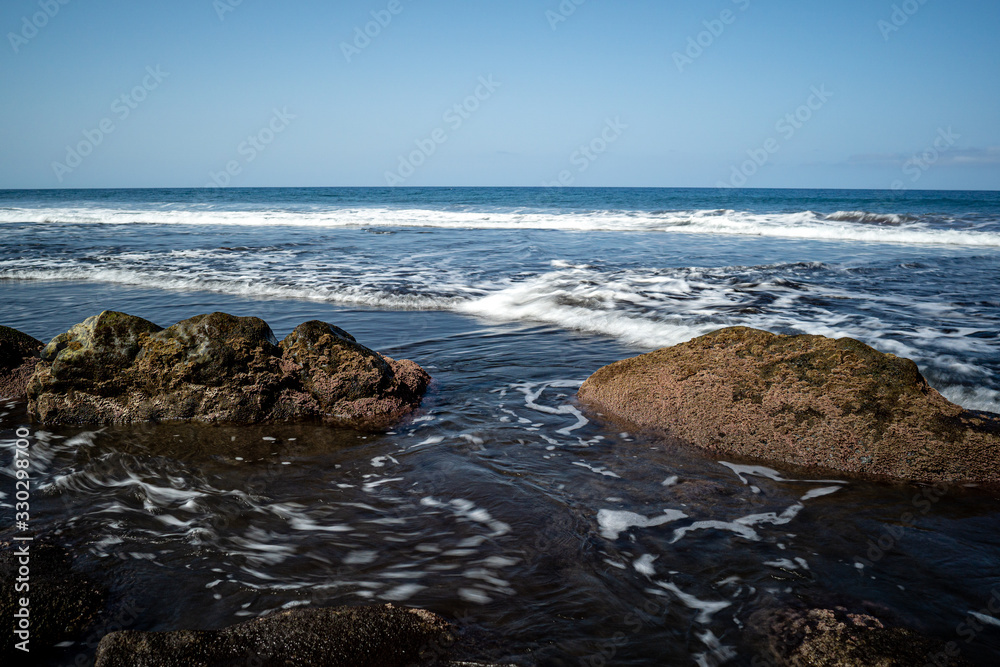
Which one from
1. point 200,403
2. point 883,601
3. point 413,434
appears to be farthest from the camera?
point 200,403

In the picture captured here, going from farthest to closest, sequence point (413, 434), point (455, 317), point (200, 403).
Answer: point (455, 317), point (200, 403), point (413, 434)

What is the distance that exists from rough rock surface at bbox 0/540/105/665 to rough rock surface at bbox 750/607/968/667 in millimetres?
2153

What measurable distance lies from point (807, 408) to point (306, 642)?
2.85m

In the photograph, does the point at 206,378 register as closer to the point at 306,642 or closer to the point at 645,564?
the point at 306,642

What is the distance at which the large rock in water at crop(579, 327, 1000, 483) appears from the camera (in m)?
3.09

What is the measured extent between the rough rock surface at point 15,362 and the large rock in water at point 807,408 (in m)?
4.20

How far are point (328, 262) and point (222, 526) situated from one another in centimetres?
967

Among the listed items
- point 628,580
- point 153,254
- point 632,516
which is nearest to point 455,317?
point 632,516

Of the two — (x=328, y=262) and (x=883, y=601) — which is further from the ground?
(x=328, y=262)

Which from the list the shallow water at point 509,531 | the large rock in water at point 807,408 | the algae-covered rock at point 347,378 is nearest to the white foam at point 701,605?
the shallow water at point 509,531

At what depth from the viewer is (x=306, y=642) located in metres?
1.79

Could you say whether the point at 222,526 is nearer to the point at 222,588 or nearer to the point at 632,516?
the point at 222,588

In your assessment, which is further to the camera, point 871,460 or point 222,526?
point 871,460

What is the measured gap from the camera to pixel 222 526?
2617 mm
